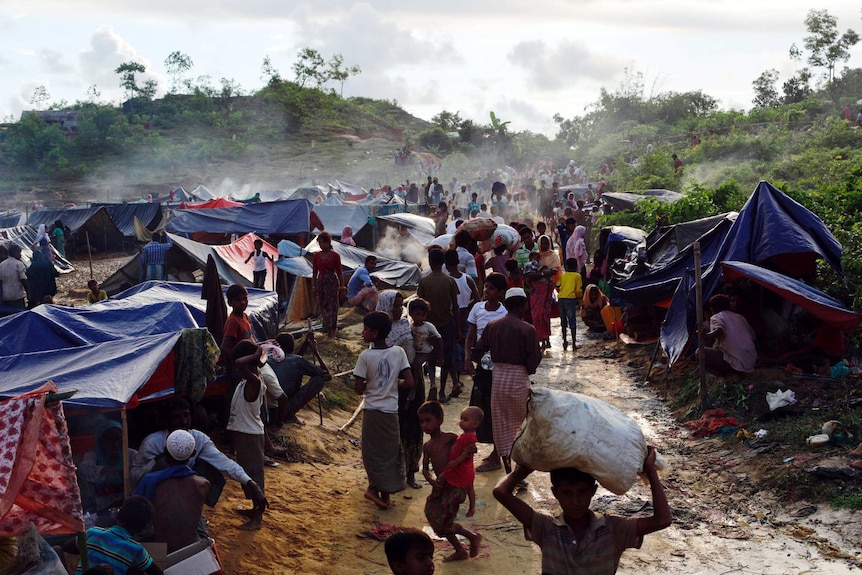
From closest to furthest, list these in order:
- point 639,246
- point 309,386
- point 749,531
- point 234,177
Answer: point 749,531, point 309,386, point 639,246, point 234,177

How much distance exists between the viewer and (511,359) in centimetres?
706

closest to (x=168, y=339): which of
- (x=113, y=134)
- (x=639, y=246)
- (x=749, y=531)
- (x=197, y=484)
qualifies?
(x=197, y=484)

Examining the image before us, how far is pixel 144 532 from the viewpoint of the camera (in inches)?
206

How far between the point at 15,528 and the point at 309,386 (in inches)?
198

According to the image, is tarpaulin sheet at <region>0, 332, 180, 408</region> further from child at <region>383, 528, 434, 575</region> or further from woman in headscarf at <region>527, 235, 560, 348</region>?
woman in headscarf at <region>527, 235, 560, 348</region>

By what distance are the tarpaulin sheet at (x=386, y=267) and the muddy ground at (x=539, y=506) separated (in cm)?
801

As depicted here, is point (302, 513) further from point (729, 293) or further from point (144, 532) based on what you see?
point (729, 293)

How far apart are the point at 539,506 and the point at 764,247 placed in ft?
14.7

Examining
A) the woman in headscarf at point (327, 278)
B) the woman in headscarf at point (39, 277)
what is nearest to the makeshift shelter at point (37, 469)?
the woman in headscarf at point (327, 278)

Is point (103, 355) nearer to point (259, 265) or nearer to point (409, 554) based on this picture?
point (409, 554)

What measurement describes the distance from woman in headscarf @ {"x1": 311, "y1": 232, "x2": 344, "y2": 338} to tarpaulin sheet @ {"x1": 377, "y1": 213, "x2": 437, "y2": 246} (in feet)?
24.4

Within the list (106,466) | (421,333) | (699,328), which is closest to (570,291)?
(699,328)

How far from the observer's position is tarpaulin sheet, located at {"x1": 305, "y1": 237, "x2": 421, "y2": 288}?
17.1 metres

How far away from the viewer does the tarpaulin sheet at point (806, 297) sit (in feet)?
28.1
